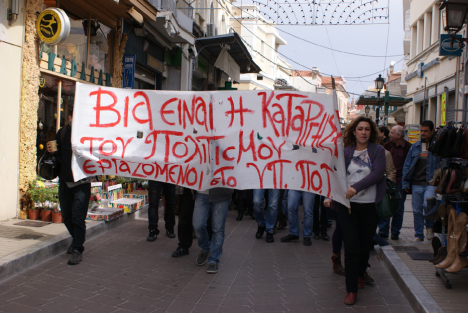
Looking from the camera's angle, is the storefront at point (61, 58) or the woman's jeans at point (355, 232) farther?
the storefront at point (61, 58)

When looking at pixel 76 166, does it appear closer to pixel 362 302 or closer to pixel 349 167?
pixel 349 167

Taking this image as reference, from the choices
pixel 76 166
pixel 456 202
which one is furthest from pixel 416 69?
pixel 76 166

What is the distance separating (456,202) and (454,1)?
5.50 meters

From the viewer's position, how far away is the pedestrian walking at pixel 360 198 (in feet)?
15.1

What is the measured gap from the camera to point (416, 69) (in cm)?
2170

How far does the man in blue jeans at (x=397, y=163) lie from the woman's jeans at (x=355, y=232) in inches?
115

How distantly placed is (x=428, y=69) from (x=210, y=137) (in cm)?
1659

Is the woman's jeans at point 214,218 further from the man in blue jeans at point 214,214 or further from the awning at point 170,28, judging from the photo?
the awning at point 170,28

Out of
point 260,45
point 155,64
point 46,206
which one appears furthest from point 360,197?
point 260,45

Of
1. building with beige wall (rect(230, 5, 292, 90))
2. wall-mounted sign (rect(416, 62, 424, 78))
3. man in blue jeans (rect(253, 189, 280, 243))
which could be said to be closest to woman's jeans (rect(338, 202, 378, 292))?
man in blue jeans (rect(253, 189, 280, 243))

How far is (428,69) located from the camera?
19234mm

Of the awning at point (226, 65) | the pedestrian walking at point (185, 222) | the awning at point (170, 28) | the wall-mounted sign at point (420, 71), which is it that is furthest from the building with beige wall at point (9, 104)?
the wall-mounted sign at point (420, 71)

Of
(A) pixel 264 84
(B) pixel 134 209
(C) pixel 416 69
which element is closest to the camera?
(B) pixel 134 209

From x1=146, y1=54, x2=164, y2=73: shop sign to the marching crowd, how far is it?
22.4ft
